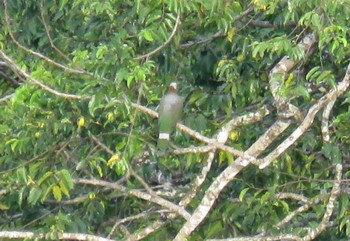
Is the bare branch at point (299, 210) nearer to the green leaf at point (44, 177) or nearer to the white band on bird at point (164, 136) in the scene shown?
the white band on bird at point (164, 136)

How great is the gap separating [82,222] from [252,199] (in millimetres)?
947

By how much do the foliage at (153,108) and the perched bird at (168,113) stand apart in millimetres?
88

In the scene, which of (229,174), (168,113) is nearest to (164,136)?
(168,113)

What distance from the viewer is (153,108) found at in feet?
17.0

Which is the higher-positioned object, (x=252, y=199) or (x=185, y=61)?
(x=185, y=61)

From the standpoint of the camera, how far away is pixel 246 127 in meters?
5.03

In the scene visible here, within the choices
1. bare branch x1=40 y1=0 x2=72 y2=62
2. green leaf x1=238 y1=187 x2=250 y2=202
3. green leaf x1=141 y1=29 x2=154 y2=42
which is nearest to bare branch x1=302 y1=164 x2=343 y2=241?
green leaf x1=238 y1=187 x2=250 y2=202

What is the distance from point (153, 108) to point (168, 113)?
0.54 metres

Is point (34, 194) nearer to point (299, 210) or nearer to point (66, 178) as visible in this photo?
point (66, 178)

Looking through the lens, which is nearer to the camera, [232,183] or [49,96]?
[49,96]

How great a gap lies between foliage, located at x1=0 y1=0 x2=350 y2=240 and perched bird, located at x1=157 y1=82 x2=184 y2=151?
0.29 ft

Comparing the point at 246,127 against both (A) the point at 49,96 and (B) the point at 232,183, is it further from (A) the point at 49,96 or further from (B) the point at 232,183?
(A) the point at 49,96

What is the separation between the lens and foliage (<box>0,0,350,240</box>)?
457 cm

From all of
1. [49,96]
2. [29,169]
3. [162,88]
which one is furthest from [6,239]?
[162,88]
